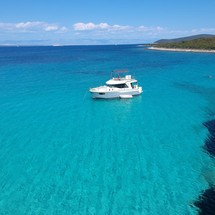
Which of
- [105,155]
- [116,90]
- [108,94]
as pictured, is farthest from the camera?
[116,90]

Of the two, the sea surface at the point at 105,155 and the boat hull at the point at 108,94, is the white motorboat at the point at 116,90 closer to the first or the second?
the boat hull at the point at 108,94

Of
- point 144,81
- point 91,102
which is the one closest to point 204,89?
point 144,81

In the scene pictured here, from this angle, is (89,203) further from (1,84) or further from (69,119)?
(1,84)

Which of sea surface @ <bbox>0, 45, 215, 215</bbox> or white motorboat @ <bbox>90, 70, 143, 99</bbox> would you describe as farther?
white motorboat @ <bbox>90, 70, 143, 99</bbox>

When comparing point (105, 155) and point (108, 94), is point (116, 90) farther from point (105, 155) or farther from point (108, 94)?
point (105, 155)

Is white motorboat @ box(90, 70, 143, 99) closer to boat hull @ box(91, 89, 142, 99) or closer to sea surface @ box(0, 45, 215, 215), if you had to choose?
boat hull @ box(91, 89, 142, 99)

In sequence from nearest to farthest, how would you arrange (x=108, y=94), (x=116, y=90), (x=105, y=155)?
(x=105, y=155) → (x=108, y=94) → (x=116, y=90)

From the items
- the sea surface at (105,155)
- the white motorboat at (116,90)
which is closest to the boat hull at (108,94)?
the white motorboat at (116,90)

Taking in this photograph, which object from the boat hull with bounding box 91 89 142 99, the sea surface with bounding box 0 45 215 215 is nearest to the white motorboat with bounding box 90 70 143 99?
the boat hull with bounding box 91 89 142 99

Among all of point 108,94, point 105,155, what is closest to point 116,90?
point 108,94
